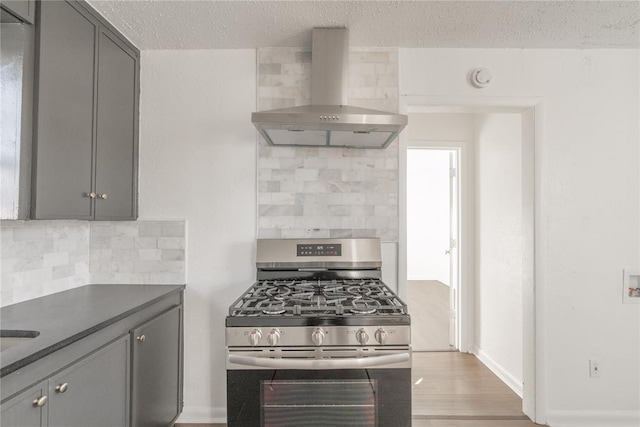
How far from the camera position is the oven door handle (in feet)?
4.91

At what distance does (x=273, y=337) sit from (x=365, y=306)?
0.41 metres

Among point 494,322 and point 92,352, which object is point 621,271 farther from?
point 92,352

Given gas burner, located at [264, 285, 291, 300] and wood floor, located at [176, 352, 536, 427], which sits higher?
gas burner, located at [264, 285, 291, 300]

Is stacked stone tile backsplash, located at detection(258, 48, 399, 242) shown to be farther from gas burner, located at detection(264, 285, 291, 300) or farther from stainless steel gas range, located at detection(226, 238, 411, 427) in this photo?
stainless steel gas range, located at detection(226, 238, 411, 427)

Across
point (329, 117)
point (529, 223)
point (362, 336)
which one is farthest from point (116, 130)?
point (529, 223)

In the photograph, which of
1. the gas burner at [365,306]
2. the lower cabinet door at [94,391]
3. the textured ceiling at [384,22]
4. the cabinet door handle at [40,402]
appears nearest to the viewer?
the cabinet door handle at [40,402]

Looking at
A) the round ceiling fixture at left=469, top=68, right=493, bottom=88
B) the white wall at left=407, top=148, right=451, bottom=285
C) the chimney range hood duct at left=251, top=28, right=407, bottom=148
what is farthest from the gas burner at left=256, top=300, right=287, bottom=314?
the white wall at left=407, top=148, right=451, bottom=285

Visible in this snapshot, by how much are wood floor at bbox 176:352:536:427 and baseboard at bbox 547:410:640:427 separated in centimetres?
15

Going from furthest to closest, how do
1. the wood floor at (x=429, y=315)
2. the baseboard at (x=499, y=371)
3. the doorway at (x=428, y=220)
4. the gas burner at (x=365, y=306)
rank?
1. the doorway at (x=428, y=220)
2. the wood floor at (x=429, y=315)
3. the baseboard at (x=499, y=371)
4. the gas burner at (x=365, y=306)

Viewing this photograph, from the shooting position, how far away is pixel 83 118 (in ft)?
5.69

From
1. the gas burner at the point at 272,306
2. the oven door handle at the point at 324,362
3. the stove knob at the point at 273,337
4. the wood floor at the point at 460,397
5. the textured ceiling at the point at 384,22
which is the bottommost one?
the wood floor at the point at 460,397

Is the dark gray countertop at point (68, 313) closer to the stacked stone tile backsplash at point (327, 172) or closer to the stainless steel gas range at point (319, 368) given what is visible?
the stainless steel gas range at point (319, 368)

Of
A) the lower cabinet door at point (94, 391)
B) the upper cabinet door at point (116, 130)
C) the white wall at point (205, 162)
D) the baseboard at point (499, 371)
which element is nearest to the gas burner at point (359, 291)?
the white wall at point (205, 162)

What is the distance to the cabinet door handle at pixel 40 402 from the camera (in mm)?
1120
